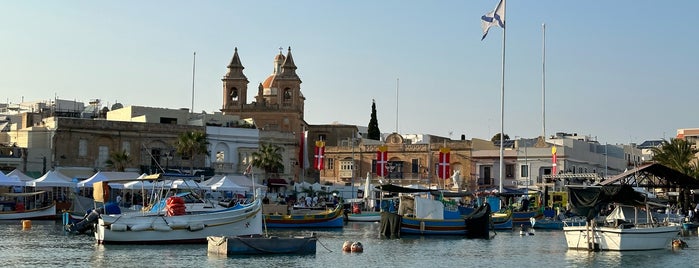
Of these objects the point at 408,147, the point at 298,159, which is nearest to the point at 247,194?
the point at 298,159

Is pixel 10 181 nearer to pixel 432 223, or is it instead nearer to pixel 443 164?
pixel 432 223

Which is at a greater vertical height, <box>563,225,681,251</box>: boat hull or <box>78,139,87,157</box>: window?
<box>78,139,87,157</box>: window

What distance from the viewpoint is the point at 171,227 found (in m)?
41.9

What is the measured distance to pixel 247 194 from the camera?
7938 centimetres

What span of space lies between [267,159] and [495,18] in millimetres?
25785

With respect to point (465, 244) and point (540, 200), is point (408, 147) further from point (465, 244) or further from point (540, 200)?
point (465, 244)

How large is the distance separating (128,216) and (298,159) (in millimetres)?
48921

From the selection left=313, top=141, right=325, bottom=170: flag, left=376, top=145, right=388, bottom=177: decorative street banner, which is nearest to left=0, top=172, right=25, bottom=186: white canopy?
left=313, top=141, right=325, bottom=170: flag

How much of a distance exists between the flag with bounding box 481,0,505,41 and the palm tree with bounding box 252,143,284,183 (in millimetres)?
25128

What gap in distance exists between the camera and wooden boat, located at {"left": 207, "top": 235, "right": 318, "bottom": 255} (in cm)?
3738

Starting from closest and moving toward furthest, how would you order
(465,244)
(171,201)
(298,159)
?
(171,201), (465,244), (298,159)

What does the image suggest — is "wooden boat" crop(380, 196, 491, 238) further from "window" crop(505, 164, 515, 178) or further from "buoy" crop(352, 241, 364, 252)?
"window" crop(505, 164, 515, 178)

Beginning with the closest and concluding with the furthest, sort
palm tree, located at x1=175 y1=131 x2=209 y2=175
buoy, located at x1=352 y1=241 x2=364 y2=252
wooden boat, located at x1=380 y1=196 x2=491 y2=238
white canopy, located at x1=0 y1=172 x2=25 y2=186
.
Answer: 1. buoy, located at x1=352 y1=241 x2=364 y2=252
2. wooden boat, located at x1=380 y1=196 x2=491 y2=238
3. white canopy, located at x1=0 y1=172 x2=25 y2=186
4. palm tree, located at x1=175 y1=131 x2=209 y2=175

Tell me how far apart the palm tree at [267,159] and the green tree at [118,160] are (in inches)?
383
